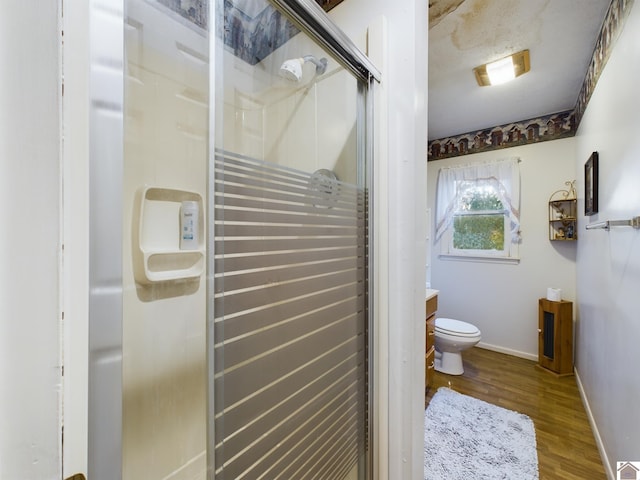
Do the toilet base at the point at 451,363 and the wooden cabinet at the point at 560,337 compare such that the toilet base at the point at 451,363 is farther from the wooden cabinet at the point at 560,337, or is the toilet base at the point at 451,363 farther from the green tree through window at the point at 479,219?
the green tree through window at the point at 479,219

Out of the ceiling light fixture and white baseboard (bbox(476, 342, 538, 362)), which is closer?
the ceiling light fixture

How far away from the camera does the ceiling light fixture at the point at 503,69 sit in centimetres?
191

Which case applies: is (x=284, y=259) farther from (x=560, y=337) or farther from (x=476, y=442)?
(x=560, y=337)

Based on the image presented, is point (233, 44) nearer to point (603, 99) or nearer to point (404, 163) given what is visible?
point (404, 163)

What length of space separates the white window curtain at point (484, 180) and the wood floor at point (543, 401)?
4.36 ft

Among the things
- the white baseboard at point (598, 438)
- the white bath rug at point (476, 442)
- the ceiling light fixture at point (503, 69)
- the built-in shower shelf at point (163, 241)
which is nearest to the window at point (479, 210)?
the ceiling light fixture at point (503, 69)

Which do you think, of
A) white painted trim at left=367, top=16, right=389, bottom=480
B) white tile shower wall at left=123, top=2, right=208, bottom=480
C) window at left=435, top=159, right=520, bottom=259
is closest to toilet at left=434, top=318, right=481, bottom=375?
window at left=435, top=159, right=520, bottom=259

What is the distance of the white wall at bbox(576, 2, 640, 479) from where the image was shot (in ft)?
3.98

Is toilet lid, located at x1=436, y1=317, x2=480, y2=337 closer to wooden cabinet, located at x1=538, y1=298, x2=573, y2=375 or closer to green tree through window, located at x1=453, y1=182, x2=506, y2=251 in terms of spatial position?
wooden cabinet, located at x1=538, y1=298, x2=573, y2=375

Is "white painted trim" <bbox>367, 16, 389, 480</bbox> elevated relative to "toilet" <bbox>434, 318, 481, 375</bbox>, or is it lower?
elevated

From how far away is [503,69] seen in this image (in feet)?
6.62

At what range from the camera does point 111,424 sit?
46cm

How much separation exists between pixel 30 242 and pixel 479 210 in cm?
363

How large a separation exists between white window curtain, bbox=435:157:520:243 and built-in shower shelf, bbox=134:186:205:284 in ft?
10.6
